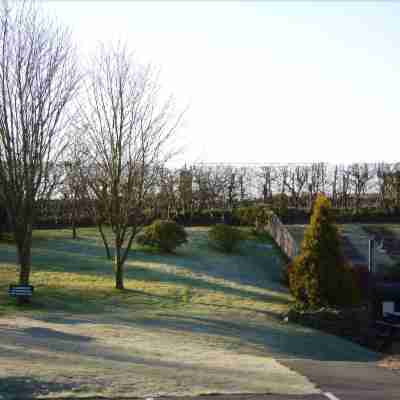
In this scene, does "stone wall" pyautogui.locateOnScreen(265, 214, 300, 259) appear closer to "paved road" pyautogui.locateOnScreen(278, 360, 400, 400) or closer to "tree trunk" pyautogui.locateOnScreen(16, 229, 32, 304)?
"tree trunk" pyautogui.locateOnScreen(16, 229, 32, 304)

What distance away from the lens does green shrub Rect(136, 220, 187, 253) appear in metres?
31.9

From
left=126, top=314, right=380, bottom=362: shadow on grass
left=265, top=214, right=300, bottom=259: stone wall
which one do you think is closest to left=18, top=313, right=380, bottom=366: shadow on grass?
left=126, top=314, right=380, bottom=362: shadow on grass

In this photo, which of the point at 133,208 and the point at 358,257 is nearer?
the point at 133,208

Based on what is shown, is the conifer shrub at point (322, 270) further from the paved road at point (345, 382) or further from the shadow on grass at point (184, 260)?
the paved road at point (345, 382)

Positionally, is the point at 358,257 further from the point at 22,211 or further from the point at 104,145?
the point at 22,211

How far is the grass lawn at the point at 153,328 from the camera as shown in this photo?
31.3 feet

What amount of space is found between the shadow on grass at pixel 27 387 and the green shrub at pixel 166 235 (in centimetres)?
2281

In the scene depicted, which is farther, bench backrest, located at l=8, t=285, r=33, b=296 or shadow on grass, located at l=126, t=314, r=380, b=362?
bench backrest, located at l=8, t=285, r=33, b=296

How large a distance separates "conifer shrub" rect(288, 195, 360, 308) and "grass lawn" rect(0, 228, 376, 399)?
1.25 m

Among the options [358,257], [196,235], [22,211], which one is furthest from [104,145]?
[358,257]

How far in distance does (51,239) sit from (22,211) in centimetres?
1648

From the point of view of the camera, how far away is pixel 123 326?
16.9 meters

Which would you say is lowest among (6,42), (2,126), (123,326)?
(123,326)

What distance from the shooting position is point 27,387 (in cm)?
859
